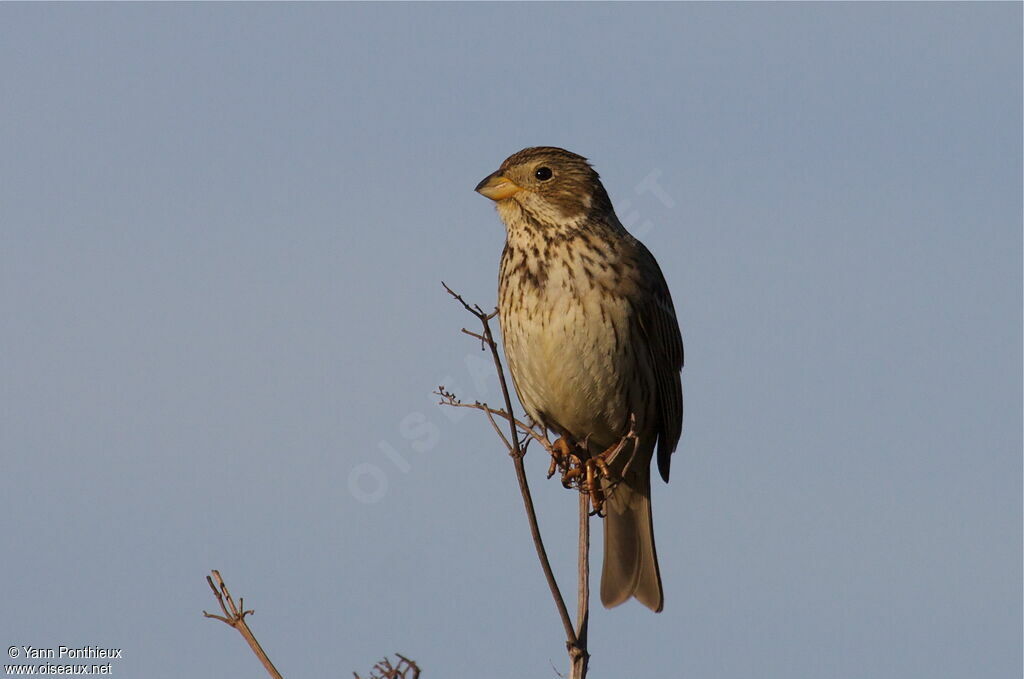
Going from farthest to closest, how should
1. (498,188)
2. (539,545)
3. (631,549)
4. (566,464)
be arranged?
(631,549), (498,188), (566,464), (539,545)

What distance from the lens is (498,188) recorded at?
6.32 m

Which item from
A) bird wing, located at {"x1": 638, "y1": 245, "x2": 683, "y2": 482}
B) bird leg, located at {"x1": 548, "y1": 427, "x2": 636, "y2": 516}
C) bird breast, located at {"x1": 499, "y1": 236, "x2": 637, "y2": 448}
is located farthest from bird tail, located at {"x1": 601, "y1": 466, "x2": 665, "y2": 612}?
bird leg, located at {"x1": 548, "y1": 427, "x2": 636, "y2": 516}

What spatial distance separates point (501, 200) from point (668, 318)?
3.06 ft

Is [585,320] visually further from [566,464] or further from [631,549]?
[631,549]

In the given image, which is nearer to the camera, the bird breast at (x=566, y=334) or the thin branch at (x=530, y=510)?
the thin branch at (x=530, y=510)

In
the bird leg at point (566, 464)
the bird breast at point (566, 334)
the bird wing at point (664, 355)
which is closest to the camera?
the bird leg at point (566, 464)

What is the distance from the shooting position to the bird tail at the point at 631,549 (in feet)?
22.1

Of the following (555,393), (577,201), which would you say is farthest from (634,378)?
(577,201)

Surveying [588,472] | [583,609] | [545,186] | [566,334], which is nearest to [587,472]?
[588,472]

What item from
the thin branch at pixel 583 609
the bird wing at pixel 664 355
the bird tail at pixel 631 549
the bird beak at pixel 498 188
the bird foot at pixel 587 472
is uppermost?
the bird beak at pixel 498 188

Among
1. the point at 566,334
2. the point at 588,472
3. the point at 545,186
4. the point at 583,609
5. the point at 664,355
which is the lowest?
the point at 583,609

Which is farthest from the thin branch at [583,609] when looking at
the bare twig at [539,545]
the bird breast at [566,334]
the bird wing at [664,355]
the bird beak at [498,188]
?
the bird beak at [498,188]

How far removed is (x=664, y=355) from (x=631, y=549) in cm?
105

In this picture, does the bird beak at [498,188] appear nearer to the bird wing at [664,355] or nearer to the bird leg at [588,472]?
the bird wing at [664,355]
